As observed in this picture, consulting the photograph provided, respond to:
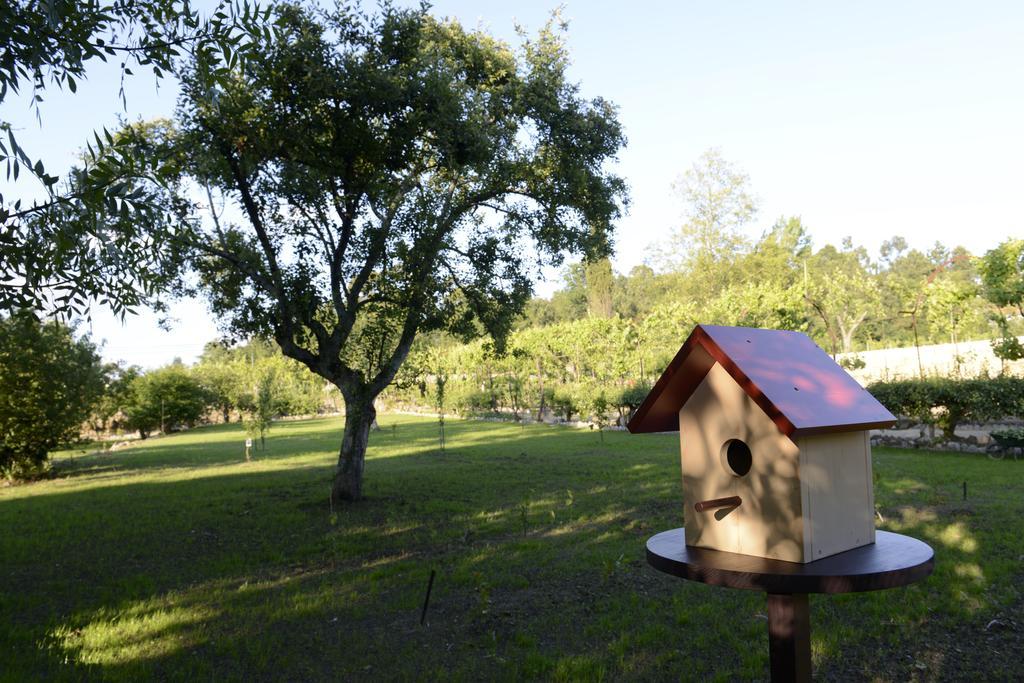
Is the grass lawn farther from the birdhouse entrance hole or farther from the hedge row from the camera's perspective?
the hedge row

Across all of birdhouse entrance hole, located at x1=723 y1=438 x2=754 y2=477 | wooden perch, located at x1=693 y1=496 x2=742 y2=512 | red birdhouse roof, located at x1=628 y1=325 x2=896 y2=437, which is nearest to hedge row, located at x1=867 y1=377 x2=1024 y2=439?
red birdhouse roof, located at x1=628 y1=325 x2=896 y2=437

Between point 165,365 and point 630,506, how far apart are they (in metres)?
40.4

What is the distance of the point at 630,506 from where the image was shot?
11.6 metres

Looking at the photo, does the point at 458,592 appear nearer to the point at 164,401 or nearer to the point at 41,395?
the point at 41,395

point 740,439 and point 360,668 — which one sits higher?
point 740,439

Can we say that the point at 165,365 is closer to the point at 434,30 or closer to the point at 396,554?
the point at 434,30

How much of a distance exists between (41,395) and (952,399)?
23.3m

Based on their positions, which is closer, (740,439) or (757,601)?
(740,439)

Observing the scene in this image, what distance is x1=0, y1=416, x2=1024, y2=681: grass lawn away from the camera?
532cm

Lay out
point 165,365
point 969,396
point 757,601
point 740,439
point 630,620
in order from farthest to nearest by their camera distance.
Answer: point 165,365 < point 969,396 < point 757,601 < point 630,620 < point 740,439

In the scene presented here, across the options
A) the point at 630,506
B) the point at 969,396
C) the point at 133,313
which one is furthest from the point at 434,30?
the point at 969,396

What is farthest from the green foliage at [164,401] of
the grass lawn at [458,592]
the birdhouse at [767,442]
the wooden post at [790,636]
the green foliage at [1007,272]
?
the wooden post at [790,636]

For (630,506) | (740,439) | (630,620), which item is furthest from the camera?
(630,506)

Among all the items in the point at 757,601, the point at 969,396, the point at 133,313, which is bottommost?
the point at 757,601
